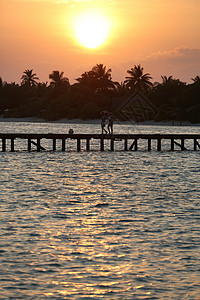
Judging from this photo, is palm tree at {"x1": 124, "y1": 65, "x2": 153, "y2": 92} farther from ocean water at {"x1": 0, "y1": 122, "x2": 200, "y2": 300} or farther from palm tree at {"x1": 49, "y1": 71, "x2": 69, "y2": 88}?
ocean water at {"x1": 0, "y1": 122, "x2": 200, "y2": 300}

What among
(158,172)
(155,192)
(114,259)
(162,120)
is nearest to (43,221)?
(114,259)

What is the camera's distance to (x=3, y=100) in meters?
198

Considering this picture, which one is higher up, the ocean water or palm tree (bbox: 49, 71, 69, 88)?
palm tree (bbox: 49, 71, 69, 88)

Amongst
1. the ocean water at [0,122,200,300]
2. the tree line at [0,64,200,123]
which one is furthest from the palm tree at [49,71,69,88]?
the ocean water at [0,122,200,300]

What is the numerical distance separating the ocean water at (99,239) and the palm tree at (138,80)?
417 ft

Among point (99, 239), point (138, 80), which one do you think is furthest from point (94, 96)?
point (99, 239)

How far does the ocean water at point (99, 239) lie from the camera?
37.8 ft

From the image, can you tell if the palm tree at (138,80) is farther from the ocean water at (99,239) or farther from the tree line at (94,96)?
the ocean water at (99,239)

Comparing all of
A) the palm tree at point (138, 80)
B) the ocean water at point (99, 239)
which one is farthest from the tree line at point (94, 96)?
the ocean water at point (99, 239)

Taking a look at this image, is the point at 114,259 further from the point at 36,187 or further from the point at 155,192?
the point at 36,187

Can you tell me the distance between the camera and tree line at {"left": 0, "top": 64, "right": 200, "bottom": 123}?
14646cm

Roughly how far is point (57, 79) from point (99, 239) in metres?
165

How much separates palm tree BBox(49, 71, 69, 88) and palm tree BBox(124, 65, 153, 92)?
88.7ft

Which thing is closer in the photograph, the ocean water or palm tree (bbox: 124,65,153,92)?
the ocean water
